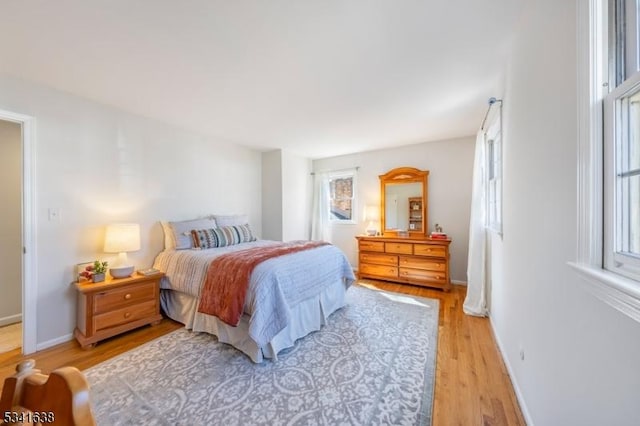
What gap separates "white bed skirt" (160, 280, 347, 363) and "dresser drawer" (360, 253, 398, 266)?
128 centimetres

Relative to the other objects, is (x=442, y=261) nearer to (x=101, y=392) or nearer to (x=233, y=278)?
(x=233, y=278)

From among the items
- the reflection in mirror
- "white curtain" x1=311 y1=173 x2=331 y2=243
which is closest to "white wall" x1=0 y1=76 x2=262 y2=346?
"white curtain" x1=311 y1=173 x2=331 y2=243

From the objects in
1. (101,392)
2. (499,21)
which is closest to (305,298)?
(101,392)

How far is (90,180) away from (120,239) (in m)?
0.71

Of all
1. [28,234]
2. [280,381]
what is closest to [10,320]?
Answer: [28,234]

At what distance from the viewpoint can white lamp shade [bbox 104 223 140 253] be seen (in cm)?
253

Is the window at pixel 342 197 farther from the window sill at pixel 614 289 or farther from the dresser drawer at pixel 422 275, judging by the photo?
the window sill at pixel 614 289

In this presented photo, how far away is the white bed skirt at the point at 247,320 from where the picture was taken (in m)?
2.09

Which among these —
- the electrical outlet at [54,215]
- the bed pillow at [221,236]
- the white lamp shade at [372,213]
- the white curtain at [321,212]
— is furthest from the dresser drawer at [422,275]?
the electrical outlet at [54,215]

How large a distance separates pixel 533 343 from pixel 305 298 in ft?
5.47

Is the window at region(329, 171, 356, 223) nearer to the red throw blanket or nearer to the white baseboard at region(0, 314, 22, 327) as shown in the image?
the red throw blanket

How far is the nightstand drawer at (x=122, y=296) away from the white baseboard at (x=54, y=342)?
1.65ft

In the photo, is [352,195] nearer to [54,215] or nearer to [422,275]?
[422,275]

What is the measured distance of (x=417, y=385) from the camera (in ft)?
5.74
